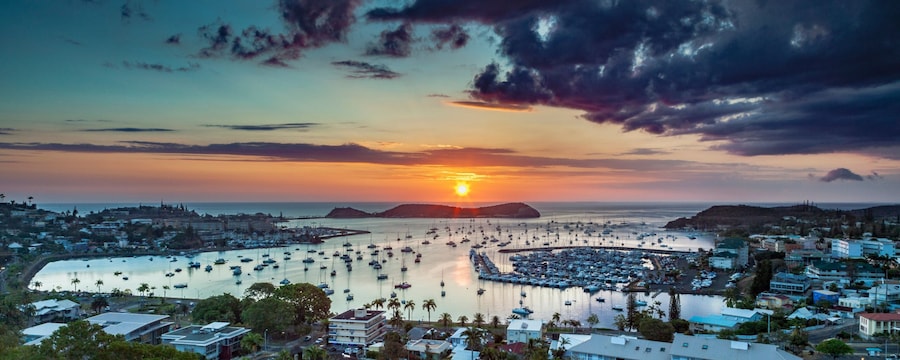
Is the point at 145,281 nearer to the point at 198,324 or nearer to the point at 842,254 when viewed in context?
the point at 198,324

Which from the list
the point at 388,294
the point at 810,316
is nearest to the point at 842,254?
the point at 810,316

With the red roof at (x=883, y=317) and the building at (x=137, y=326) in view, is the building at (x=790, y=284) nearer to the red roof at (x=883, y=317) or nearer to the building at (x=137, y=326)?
the red roof at (x=883, y=317)

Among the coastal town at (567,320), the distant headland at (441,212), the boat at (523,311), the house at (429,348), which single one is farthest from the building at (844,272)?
the distant headland at (441,212)

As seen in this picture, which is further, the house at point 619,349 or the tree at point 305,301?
the tree at point 305,301

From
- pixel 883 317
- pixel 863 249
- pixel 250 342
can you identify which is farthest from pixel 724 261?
pixel 250 342

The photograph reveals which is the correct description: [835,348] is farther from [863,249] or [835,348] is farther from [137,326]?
[863,249]
